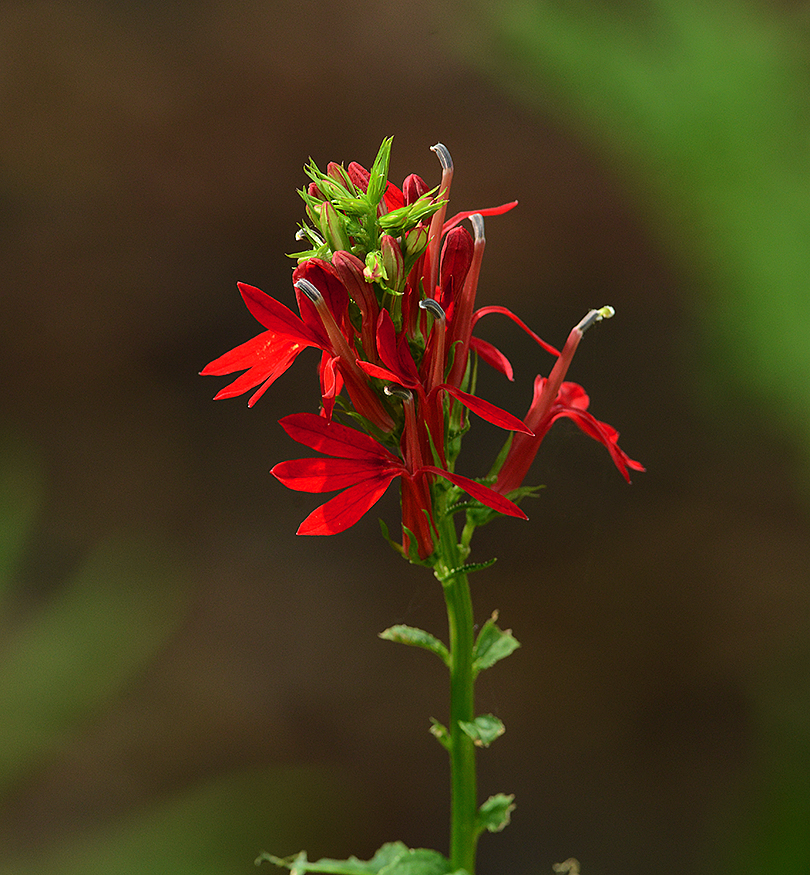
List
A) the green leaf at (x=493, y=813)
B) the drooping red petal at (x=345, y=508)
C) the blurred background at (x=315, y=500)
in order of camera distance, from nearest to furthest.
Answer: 1. the drooping red petal at (x=345, y=508)
2. the green leaf at (x=493, y=813)
3. the blurred background at (x=315, y=500)

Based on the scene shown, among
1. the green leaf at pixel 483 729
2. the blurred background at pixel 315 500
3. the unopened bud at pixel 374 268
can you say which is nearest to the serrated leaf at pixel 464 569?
the green leaf at pixel 483 729

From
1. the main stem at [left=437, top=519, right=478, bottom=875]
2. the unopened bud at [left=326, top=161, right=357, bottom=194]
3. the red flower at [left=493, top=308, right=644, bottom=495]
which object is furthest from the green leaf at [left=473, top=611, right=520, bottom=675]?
the unopened bud at [left=326, top=161, right=357, bottom=194]

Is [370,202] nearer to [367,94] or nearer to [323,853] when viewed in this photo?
[367,94]

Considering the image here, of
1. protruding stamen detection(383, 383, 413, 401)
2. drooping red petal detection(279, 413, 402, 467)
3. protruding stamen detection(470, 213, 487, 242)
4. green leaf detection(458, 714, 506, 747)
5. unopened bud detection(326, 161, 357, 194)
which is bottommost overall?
green leaf detection(458, 714, 506, 747)

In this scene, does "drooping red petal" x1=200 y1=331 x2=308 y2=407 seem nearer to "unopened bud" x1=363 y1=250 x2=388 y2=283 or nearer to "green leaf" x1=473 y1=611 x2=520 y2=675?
"unopened bud" x1=363 y1=250 x2=388 y2=283

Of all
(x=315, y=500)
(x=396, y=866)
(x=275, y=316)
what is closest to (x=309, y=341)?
(x=275, y=316)

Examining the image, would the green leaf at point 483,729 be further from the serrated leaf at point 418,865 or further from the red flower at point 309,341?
the red flower at point 309,341

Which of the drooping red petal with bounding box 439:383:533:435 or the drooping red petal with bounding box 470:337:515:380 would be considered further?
the drooping red petal with bounding box 470:337:515:380
